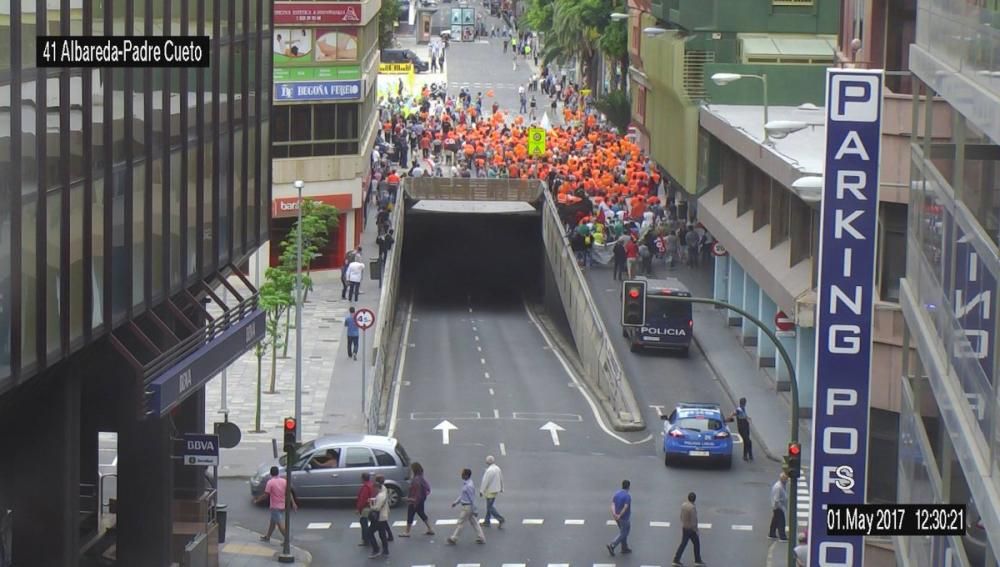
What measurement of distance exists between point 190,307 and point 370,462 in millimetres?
7356

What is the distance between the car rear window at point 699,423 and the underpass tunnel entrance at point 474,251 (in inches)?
1362

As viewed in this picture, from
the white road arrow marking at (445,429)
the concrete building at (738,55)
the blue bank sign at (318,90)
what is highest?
the concrete building at (738,55)

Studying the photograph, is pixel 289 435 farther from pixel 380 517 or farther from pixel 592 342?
pixel 592 342

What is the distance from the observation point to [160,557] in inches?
1216

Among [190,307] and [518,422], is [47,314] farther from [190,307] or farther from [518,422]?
[518,422]

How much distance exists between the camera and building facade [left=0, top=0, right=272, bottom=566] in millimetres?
23422

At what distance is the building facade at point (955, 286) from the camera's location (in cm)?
1370

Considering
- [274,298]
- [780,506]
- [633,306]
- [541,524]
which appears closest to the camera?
[633,306]

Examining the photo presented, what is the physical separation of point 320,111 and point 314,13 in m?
3.48

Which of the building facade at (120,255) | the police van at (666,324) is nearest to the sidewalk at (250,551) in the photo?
the building facade at (120,255)

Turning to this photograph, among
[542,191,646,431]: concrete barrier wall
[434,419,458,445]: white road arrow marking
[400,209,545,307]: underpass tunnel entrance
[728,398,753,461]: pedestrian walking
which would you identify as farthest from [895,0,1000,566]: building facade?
[400,209,545,307]: underpass tunnel entrance

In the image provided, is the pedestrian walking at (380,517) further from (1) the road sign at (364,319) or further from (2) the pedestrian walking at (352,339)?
(2) the pedestrian walking at (352,339)

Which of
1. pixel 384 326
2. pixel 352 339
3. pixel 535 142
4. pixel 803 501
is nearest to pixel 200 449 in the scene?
pixel 803 501

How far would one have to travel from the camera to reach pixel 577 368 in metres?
55.8
